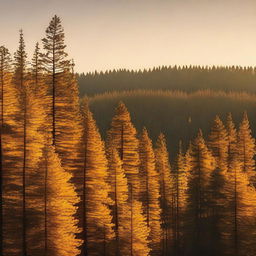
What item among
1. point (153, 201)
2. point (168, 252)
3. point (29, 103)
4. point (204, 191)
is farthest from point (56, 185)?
point (168, 252)

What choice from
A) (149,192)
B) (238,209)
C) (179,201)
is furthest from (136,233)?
(179,201)

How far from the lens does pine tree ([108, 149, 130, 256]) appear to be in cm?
4719

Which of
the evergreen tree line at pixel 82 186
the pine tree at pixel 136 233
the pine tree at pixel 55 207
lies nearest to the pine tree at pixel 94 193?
the evergreen tree line at pixel 82 186

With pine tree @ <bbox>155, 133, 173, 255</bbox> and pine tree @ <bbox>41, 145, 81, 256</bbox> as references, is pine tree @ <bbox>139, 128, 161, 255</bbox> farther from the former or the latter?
pine tree @ <bbox>41, 145, 81, 256</bbox>

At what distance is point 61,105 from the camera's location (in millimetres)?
44844

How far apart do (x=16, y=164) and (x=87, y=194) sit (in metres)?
9.77

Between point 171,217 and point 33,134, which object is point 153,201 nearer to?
point 171,217

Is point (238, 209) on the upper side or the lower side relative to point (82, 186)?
lower

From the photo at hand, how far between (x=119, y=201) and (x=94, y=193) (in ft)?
19.6

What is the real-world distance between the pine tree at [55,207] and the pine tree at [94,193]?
645 centimetres

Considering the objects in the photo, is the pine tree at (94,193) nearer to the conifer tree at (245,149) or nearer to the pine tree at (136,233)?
the pine tree at (136,233)

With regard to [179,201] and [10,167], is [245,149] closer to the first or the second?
[179,201]

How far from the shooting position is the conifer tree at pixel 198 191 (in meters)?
63.7

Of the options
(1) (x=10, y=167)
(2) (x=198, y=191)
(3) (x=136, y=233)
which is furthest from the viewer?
(2) (x=198, y=191)
